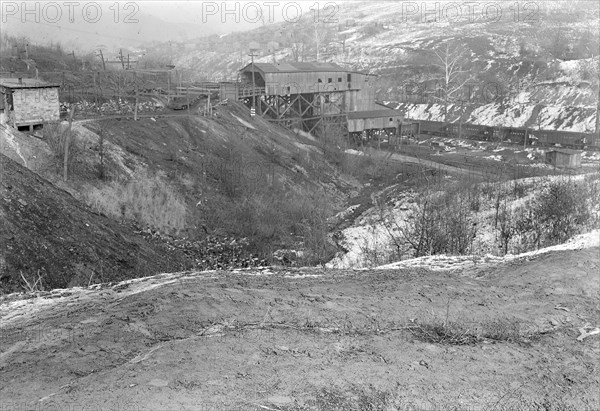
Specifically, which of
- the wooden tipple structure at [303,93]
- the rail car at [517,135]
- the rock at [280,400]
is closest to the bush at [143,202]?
the rock at [280,400]

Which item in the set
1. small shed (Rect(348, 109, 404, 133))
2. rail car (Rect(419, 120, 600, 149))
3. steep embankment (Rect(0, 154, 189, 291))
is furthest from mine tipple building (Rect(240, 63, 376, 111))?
steep embankment (Rect(0, 154, 189, 291))

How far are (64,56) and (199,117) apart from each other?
73.0 feet

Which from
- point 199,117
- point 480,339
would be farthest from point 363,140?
point 480,339

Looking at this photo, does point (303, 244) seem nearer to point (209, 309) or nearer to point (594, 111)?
point (209, 309)

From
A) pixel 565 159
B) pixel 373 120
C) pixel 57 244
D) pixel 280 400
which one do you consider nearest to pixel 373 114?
pixel 373 120

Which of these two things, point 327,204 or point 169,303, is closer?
point 169,303

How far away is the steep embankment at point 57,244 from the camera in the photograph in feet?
41.0

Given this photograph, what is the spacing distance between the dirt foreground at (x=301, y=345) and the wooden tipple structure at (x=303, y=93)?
104ft

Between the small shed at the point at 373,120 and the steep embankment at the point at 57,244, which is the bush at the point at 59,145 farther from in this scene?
the small shed at the point at 373,120

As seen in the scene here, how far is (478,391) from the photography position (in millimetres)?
5832

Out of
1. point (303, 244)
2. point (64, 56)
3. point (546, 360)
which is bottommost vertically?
point (303, 244)

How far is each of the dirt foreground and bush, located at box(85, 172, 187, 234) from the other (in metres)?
11.7

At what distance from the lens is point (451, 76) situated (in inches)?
2611

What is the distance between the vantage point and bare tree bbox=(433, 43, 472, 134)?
60.8m
